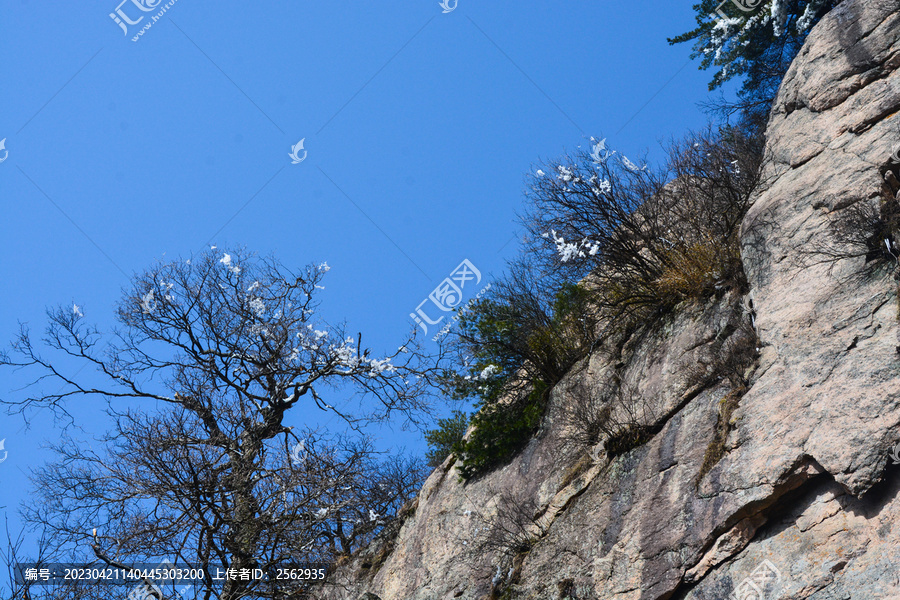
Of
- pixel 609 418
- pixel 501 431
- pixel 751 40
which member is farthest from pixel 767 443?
pixel 751 40

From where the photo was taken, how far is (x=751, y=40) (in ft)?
52.7

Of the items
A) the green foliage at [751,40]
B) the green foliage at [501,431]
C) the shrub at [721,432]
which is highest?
the green foliage at [751,40]

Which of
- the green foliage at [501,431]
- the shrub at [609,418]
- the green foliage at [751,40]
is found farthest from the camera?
the green foliage at [751,40]

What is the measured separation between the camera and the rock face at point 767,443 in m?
6.18

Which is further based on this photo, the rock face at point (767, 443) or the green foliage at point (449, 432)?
the green foliage at point (449, 432)

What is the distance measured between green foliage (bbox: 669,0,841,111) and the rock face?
4.94 metres

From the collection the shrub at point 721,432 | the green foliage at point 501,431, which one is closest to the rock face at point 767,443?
the shrub at point 721,432

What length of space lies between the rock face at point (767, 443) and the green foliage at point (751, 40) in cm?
494

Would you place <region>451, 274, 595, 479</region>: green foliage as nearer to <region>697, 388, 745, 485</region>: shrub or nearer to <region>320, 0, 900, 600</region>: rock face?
<region>320, 0, 900, 600</region>: rock face

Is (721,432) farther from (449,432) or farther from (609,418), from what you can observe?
(449,432)

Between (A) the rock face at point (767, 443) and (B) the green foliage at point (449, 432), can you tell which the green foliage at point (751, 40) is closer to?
(A) the rock face at point (767, 443)

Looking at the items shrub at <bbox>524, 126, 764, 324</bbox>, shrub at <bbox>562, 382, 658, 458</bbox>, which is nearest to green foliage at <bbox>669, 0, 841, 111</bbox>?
shrub at <bbox>524, 126, 764, 324</bbox>

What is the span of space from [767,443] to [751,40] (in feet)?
41.1

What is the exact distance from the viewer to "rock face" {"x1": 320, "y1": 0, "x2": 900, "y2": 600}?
243 inches
